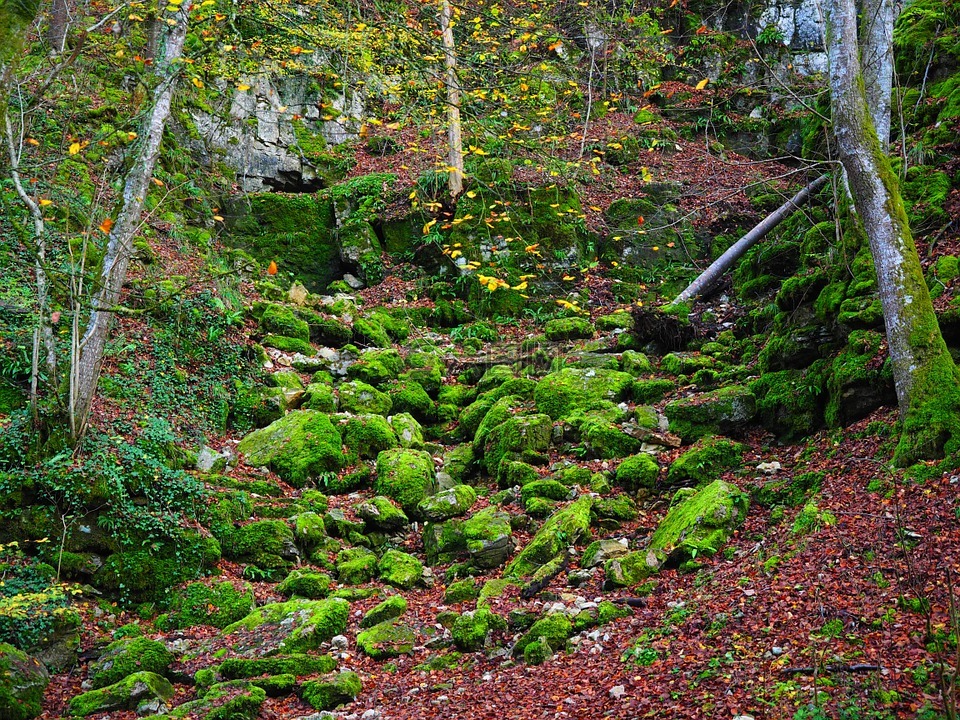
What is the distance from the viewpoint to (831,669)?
12.1 feet

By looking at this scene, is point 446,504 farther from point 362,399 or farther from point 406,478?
point 362,399

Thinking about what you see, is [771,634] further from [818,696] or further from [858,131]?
[858,131]

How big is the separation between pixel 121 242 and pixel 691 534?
6615 mm

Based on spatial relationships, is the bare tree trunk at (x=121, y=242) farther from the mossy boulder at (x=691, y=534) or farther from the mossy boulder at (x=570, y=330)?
the mossy boulder at (x=570, y=330)

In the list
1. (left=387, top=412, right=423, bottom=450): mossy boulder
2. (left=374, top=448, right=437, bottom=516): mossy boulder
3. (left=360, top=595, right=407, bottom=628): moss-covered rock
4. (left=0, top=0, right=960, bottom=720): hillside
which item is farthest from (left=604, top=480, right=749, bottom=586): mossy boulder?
(left=387, top=412, right=423, bottom=450): mossy boulder

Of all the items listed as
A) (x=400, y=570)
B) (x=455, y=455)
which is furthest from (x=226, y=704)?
(x=455, y=455)

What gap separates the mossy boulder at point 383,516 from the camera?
7766 mm

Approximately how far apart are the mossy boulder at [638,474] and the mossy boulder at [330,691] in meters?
3.81

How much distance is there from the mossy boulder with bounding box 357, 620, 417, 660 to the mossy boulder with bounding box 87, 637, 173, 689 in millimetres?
1677

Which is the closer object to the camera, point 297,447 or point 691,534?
point 691,534

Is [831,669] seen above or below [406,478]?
above

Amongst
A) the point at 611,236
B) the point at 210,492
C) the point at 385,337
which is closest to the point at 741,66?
the point at 611,236

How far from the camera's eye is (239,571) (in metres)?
7.06

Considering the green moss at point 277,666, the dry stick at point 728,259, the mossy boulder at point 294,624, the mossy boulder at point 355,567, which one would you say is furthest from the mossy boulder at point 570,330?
the green moss at point 277,666
